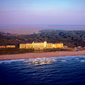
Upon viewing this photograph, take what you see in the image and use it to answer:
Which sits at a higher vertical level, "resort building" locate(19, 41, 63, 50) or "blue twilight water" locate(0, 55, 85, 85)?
"resort building" locate(19, 41, 63, 50)

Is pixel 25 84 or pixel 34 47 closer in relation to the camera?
pixel 25 84

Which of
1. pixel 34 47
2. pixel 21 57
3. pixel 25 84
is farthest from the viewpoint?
pixel 34 47

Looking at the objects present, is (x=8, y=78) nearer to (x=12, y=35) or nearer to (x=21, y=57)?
(x=21, y=57)

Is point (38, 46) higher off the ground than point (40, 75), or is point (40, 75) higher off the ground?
point (38, 46)

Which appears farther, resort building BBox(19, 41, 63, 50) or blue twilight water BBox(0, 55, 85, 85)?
resort building BBox(19, 41, 63, 50)

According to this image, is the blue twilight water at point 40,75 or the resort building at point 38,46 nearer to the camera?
the blue twilight water at point 40,75

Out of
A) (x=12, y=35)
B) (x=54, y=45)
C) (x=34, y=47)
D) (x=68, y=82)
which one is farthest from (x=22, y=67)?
(x=12, y=35)

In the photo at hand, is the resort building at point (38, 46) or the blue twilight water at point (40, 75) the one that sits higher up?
the resort building at point (38, 46)

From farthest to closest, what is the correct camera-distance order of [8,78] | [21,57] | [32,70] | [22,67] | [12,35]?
[12,35] < [21,57] < [22,67] < [32,70] < [8,78]

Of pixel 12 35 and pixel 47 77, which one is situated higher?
pixel 12 35

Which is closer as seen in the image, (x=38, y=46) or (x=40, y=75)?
(x=40, y=75)
